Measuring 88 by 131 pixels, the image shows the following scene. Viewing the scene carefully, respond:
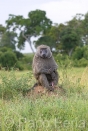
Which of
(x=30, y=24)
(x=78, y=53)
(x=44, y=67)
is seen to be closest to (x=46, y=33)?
(x=30, y=24)

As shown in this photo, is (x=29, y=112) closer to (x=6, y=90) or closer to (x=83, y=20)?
(x=6, y=90)

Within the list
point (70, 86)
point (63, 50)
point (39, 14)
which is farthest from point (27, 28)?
point (70, 86)

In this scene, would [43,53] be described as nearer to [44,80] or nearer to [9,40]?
[44,80]

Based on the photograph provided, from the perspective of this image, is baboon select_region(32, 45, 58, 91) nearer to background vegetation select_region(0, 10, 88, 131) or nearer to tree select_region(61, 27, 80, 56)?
background vegetation select_region(0, 10, 88, 131)

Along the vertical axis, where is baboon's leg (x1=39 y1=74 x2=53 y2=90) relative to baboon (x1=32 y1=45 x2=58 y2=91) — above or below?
below

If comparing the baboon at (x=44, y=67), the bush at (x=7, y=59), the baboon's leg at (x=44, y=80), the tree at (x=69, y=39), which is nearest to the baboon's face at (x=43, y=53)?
the baboon at (x=44, y=67)

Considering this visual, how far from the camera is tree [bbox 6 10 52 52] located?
35656mm

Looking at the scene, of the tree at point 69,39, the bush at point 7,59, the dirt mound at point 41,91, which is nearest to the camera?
the dirt mound at point 41,91

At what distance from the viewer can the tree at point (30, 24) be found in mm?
35656

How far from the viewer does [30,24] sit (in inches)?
1415

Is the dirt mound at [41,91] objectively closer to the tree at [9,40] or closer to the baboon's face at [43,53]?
the baboon's face at [43,53]

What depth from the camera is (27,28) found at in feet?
119

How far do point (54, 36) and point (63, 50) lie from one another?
1781mm

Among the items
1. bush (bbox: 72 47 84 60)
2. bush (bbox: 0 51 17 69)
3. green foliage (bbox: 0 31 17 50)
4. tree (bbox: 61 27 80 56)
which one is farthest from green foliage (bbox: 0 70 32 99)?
green foliage (bbox: 0 31 17 50)
